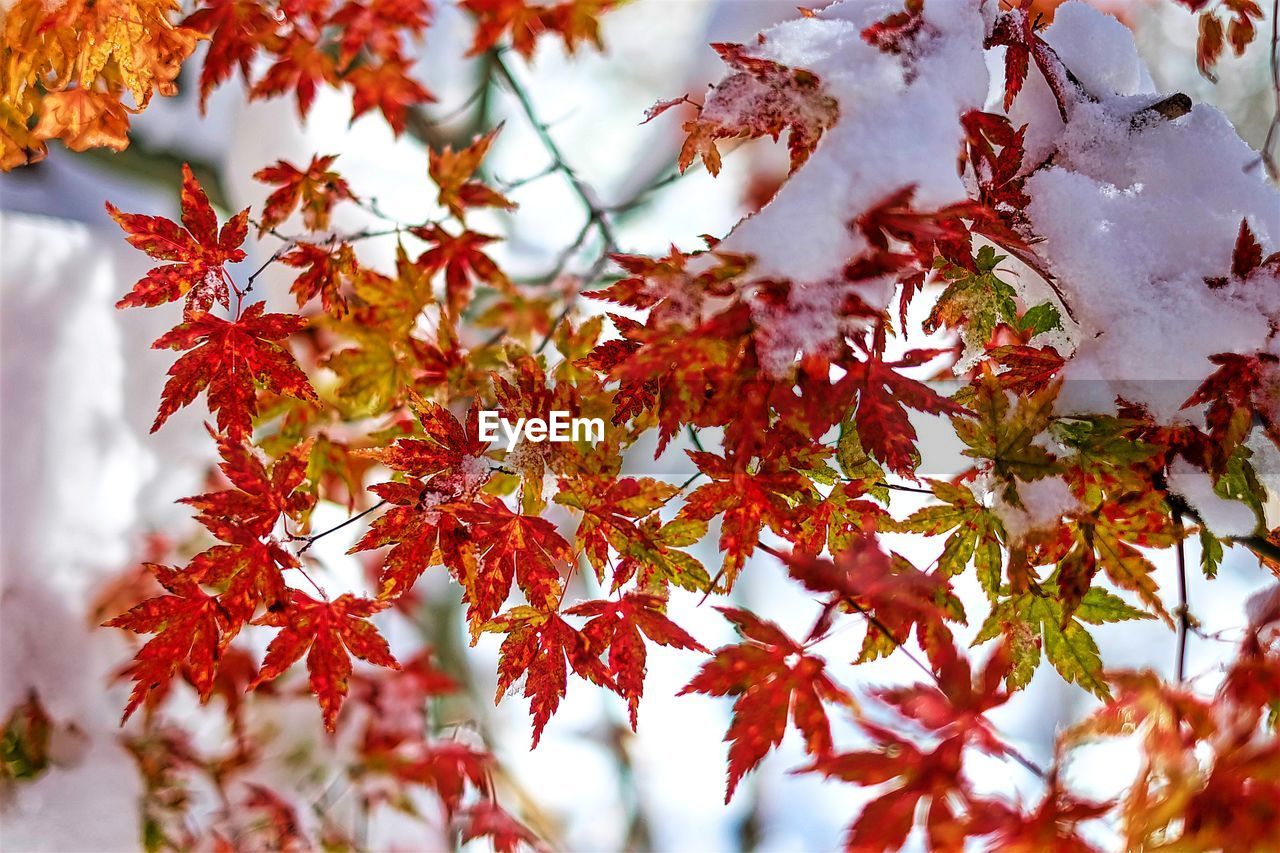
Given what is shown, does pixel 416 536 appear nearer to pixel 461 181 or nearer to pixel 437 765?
pixel 461 181

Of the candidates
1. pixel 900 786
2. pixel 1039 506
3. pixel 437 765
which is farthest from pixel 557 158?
pixel 437 765

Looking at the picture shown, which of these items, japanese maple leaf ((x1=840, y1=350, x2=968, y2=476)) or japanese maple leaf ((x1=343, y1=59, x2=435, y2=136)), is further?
japanese maple leaf ((x1=343, y1=59, x2=435, y2=136))

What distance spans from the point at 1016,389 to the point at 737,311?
0.37m

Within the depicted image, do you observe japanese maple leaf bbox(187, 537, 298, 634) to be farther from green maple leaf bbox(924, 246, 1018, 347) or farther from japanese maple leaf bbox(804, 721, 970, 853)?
green maple leaf bbox(924, 246, 1018, 347)

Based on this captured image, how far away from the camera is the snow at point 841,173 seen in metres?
0.56

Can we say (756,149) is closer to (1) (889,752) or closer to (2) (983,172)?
(2) (983,172)

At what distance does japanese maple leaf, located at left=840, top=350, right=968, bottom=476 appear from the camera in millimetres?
618

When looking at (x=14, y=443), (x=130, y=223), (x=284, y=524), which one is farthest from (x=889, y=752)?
(x=14, y=443)

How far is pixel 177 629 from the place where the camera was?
0.74 meters

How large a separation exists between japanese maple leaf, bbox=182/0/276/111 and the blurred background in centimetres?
Result: 65

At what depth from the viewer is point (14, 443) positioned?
1645mm

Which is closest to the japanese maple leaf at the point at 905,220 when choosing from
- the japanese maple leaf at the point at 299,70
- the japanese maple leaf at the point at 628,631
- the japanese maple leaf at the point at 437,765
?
the japanese maple leaf at the point at 628,631

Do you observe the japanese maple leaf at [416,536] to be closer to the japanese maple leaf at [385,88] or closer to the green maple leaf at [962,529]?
the green maple leaf at [962,529]

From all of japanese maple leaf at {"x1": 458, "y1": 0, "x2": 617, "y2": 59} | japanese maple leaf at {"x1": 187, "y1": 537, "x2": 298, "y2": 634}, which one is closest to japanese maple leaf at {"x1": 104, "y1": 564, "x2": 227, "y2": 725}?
japanese maple leaf at {"x1": 187, "y1": 537, "x2": 298, "y2": 634}
